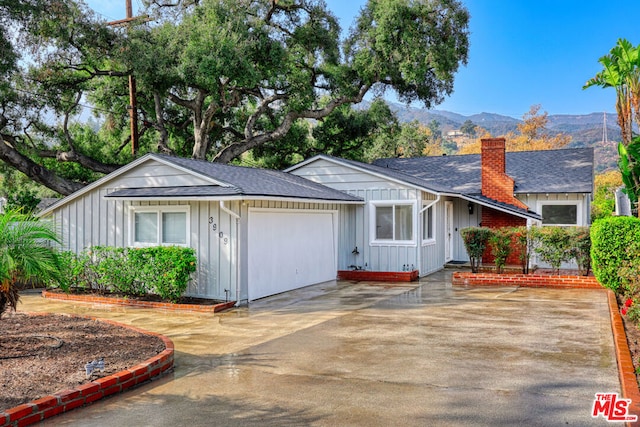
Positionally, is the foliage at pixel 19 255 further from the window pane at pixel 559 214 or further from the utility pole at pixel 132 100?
the window pane at pixel 559 214

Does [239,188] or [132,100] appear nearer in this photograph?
[239,188]

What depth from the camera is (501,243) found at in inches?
535

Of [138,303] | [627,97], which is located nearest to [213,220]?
[138,303]

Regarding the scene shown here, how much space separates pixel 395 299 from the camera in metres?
11.5

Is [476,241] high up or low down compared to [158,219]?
down

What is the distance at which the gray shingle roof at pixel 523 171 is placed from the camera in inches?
681

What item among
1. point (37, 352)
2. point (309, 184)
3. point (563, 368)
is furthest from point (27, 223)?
point (309, 184)

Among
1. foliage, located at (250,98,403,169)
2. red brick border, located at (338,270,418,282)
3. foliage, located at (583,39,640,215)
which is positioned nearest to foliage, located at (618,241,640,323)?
foliage, located at (583,39,640,215)

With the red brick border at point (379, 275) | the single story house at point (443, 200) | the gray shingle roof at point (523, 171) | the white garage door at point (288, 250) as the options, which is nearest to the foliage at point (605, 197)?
the gray shingle roof at point (523, 171)

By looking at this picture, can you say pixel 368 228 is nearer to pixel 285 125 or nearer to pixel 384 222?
pixel 384 222

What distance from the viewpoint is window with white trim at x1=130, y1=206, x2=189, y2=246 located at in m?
11.5

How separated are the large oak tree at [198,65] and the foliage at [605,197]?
9.75 m

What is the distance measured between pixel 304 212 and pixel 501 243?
5120 mm

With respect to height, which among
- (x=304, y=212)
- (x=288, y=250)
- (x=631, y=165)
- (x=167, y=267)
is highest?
(x=631, y=165)
